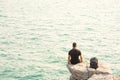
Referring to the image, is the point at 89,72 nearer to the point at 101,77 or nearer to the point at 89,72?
the point at 89,72

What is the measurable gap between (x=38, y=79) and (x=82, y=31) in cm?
2460

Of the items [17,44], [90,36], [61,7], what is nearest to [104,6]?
[61,7]

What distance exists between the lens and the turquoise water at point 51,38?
30.7 meters

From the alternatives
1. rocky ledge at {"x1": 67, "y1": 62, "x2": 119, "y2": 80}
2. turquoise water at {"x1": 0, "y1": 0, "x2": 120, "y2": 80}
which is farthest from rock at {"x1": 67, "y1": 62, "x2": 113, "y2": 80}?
turquoise water at {"x1": 0, "y1": 0, "x2": 120, "y2": 80}

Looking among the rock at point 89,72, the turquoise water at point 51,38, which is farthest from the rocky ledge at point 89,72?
the turquoise water at point 51,38

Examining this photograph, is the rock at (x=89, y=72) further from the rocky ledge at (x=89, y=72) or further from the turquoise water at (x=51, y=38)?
the turquoise water at (x=51, y=38)

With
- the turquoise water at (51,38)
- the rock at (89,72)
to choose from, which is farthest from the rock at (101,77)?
the turquoise water at (51,38)

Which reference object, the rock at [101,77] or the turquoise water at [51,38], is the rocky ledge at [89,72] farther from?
the turquoise water at [51,38]

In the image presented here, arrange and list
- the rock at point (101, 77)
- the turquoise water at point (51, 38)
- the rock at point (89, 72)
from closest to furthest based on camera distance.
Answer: the rock at point (101, 77) < the rock at point (89, 72) < the turquoise water at point (51, 38)

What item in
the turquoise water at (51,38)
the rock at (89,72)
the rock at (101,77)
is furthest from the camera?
the turquoise water at (51,38)

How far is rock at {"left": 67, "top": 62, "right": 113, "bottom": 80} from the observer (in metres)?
20.3

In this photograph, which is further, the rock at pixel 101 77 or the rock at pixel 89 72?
the rock at pixel 89 72

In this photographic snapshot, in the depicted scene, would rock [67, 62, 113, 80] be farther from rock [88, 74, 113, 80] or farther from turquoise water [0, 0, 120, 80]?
turquoise water [0, 0, 120, 80]

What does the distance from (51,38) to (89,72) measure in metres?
24.0
